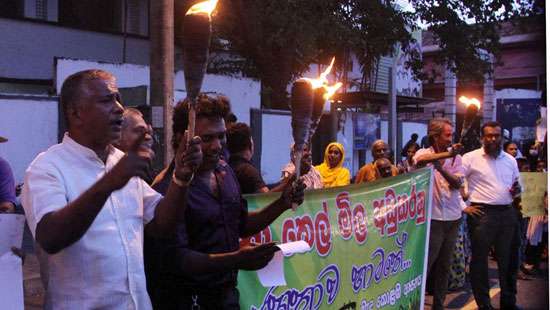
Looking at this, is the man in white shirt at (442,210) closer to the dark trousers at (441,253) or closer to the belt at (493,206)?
the dark trousers at (441,253)

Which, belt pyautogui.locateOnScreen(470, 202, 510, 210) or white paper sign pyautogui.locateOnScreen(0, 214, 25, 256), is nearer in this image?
white paper sign pyautogui.locateOnScreen(0, 214, 25, 256)

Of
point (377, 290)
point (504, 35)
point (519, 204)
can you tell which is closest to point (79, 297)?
point (377, 290)

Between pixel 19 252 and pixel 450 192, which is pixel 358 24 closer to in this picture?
pixel 450 192

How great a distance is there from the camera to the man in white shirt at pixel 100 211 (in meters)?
2.12

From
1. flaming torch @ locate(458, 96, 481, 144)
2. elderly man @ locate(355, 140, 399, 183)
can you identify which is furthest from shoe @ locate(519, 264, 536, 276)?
flaming torch @ locate(458, 96, 481, 144)

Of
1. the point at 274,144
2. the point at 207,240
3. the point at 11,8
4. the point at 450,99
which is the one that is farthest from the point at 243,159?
the point at 450,99

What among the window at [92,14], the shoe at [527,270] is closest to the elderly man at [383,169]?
the shoe at [527,270]

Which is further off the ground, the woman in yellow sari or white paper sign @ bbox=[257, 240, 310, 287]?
the woman in yellow sari

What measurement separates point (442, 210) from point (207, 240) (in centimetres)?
354

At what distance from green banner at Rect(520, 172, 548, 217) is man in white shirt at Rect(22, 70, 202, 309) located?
4.91 m

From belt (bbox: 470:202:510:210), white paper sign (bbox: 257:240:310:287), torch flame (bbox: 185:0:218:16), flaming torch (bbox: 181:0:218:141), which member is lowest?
belt (bbox: 470:202:510:210)

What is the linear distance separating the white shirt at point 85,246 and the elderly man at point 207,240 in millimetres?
276

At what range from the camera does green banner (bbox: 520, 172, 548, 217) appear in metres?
6.44

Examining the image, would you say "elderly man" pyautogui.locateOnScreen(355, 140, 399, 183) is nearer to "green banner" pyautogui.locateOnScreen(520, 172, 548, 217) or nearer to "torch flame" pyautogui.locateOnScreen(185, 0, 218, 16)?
"green banner" pyautogui.locateOnScreen(520, 172, 548, 217)
